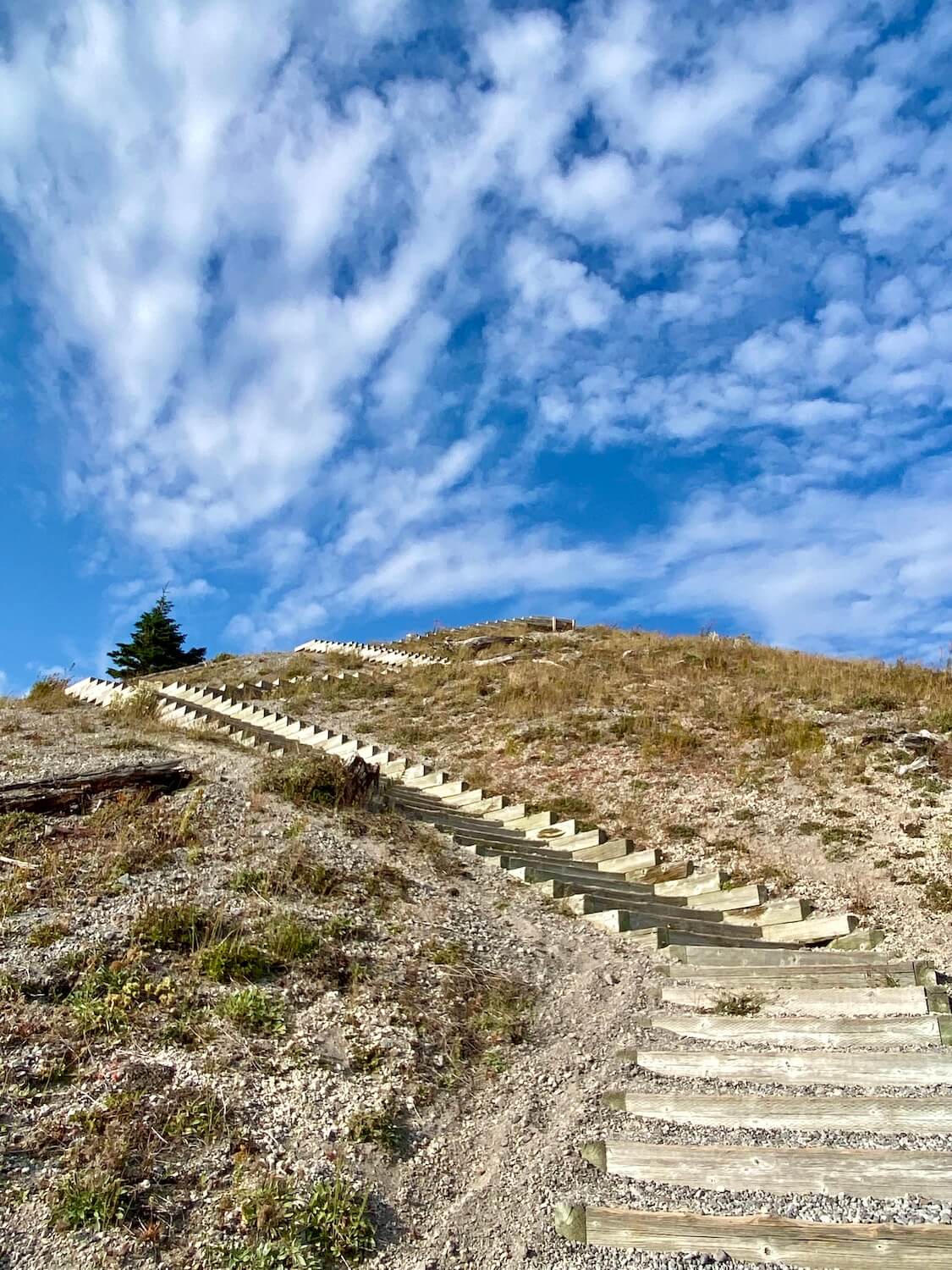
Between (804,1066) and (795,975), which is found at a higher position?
(795,975)

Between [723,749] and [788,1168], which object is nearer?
[788,1168]

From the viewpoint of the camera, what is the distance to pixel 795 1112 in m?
4.89

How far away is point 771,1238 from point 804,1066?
1928 mm

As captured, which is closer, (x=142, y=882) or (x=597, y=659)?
(x=142, y=882)

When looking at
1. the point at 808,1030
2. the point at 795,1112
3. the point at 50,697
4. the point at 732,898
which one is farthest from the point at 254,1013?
the point at 50,697

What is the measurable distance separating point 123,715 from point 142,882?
10.4 meters

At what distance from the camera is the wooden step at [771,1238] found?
11.4ft

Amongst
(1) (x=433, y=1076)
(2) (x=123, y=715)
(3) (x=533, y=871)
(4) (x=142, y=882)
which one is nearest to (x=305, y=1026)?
(1) (x=433, y=1076)

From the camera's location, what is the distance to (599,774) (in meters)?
14.8

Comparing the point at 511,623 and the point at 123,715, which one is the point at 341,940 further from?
the point at 511,623

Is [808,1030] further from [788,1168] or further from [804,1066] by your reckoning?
[788,1168]

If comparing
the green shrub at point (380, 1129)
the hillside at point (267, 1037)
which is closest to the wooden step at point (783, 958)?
the hillside at point (267, 1037)

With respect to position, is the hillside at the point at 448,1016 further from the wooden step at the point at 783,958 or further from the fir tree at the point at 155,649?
the fir tree at the point at 155,649

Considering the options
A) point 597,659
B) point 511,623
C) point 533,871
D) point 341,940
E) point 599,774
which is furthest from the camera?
point 511,623
